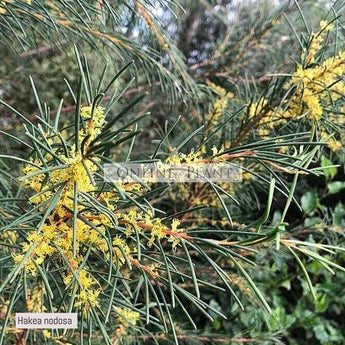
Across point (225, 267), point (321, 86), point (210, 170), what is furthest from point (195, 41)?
point (210, 170)

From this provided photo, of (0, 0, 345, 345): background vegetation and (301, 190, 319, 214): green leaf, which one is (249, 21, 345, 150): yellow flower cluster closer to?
(0, 0, 345, 345): background vegetation

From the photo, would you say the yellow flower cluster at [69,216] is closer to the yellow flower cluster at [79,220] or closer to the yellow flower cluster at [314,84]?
the yellow flower cluster at [79,220]

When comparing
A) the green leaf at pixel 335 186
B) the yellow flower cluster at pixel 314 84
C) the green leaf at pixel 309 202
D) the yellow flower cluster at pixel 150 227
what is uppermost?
the green leaf at pixel 335 186

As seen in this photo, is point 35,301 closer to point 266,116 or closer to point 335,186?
point 266,116

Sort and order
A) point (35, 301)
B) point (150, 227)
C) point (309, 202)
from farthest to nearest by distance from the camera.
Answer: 1. point (309, 202)
2. point (35, 301)
3. point (150, 227)

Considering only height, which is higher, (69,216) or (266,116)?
(266,116)

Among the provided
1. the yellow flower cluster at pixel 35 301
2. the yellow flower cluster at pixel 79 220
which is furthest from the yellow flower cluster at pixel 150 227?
the yellow flower cluster at pixel 35 301

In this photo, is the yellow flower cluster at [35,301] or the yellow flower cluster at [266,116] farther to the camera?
the yellow flower cluster at [266,116]

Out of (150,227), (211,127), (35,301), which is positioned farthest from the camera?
(211,127)

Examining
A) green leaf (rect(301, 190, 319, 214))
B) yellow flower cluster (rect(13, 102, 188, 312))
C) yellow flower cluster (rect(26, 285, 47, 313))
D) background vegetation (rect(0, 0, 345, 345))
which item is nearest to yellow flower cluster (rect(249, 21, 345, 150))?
background vegetation (rect(0, 0, 345, 345))

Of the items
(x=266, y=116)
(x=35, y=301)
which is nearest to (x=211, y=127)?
(x=266, y=116)

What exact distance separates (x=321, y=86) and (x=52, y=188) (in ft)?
1.10

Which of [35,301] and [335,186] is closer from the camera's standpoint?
[35,301]

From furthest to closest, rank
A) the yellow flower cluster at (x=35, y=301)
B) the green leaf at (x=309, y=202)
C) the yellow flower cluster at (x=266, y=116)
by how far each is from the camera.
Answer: the green leaf at (x=309, y=202) < the yellow flower cluster at (x=266, y=116) < the yellow flower cluster at (x=35, y=301)
